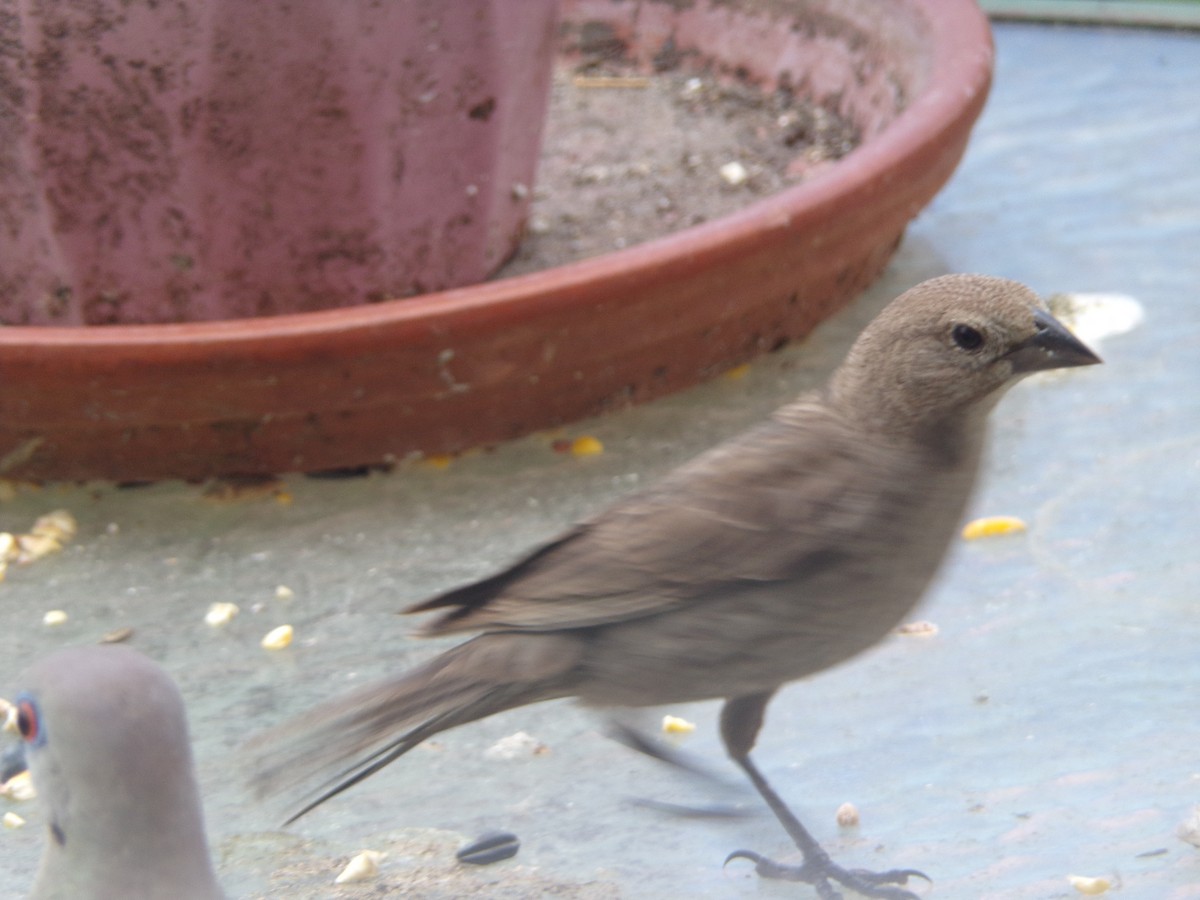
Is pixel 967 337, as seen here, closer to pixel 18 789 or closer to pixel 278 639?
pixel 278 639

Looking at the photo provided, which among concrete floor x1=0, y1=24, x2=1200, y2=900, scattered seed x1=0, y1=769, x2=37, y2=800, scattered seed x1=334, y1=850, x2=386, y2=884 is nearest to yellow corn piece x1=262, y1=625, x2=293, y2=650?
concrete floor x1=0, y1=24, x2=1200, y2=900

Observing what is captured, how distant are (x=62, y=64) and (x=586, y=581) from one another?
5.91 ft

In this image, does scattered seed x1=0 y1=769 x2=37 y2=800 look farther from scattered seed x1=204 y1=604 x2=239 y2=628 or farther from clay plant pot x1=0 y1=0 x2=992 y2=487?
clay plant pot x1=0 y1=0 x2=992 y2=487

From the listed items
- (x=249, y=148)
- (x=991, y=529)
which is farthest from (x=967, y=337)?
(x=249, y=148)

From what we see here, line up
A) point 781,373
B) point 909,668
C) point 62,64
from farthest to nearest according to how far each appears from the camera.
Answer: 1. point 781,373
2. point 62,64
3. point 909,668

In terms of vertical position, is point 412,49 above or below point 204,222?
above

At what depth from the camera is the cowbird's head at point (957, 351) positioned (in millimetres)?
2104

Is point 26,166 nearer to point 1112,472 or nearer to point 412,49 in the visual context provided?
point 412,49

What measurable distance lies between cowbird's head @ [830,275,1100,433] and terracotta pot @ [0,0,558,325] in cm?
162

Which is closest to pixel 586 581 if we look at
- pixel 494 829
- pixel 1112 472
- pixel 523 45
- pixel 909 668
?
pixel 494 829

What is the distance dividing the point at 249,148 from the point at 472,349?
648 millimetres

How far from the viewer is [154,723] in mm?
1835

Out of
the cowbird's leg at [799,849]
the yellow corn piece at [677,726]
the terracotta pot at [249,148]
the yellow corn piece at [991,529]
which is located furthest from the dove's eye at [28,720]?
the yellow corn piece at [991,529]

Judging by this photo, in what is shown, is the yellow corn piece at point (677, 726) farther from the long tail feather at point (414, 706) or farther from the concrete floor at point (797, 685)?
the long tail feather at point (414, 706)
